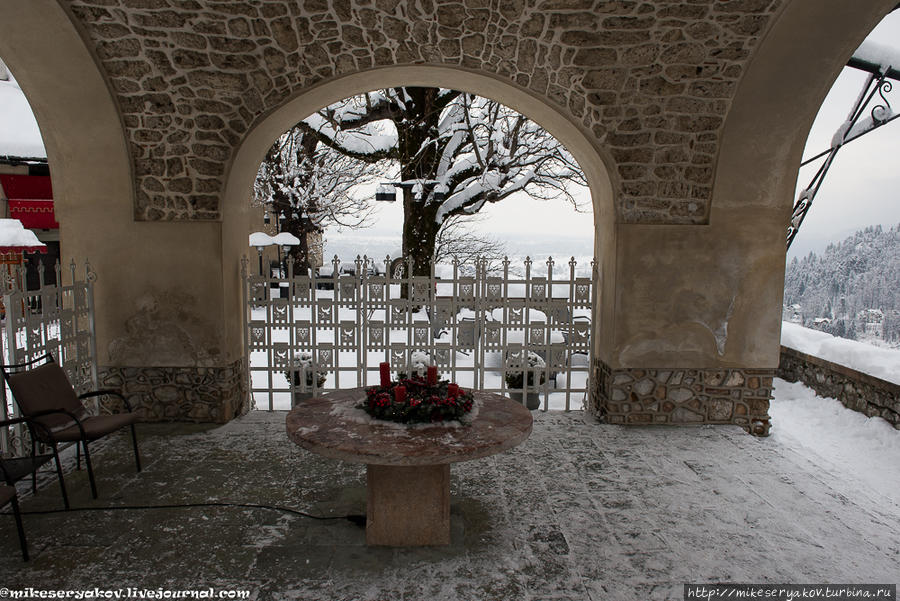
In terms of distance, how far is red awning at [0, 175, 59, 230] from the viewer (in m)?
13.5

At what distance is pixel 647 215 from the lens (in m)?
5.45

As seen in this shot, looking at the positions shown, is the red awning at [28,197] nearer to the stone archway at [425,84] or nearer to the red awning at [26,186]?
the red awning at [26,186]

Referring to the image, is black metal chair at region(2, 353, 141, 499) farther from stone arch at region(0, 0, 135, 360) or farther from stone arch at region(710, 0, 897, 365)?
stone arch at region(710, 0, 897, 365)

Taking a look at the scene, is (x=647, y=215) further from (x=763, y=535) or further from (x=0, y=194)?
(x=0, y=194)

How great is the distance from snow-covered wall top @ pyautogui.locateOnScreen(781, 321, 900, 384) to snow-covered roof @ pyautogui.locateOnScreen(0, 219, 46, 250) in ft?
41.4

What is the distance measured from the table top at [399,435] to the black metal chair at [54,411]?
4.84 ft

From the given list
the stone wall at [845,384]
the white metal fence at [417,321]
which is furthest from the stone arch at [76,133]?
the stone wall at [845,384]

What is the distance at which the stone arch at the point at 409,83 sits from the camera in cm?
528

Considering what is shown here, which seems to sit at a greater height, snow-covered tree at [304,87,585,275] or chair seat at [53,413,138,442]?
snow-covered tree at [304,87,585,275]

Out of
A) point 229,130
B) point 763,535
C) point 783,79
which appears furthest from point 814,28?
point 229,130

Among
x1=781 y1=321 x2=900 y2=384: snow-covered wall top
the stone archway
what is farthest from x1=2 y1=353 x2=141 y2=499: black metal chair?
x1=781 y1=321 x2=900 y2=384: snow-covered wall top

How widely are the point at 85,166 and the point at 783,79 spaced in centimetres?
640

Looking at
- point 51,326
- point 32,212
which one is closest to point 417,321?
point 51,326

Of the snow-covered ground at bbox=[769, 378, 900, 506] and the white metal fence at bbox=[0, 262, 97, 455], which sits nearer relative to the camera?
the white metal fence at bbox=[0, 262, 97, 455]
